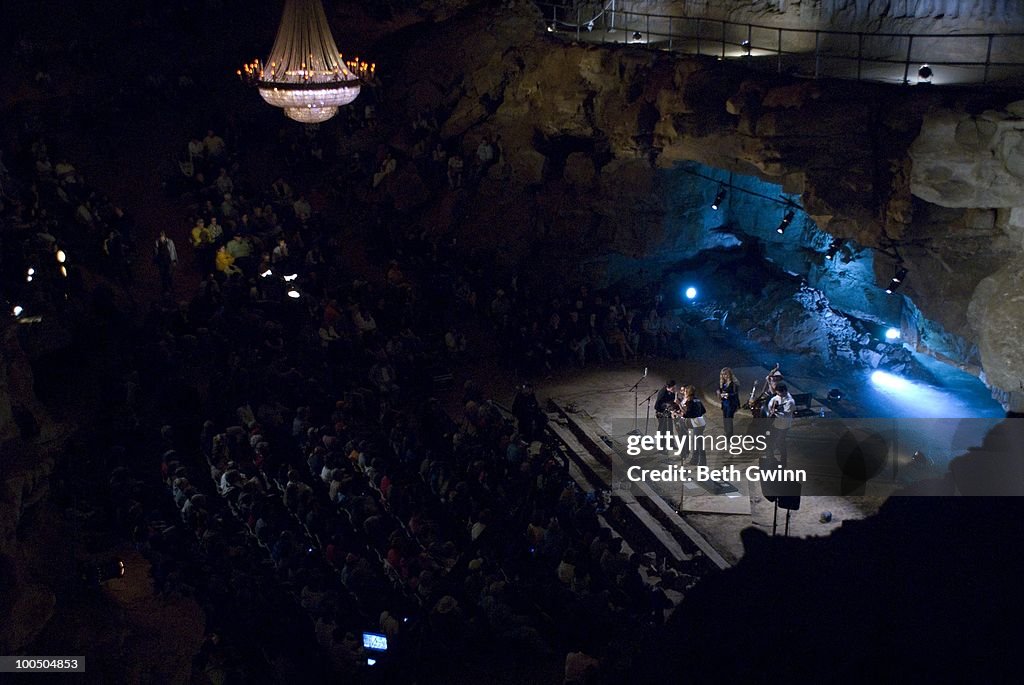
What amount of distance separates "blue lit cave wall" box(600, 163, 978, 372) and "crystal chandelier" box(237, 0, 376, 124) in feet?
26.4

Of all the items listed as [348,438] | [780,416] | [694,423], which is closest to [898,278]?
[780,416]

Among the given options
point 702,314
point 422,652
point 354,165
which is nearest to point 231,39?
point 354,165

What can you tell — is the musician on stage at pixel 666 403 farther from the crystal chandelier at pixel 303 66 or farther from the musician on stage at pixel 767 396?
the crystal chandelier at pixel 303 66

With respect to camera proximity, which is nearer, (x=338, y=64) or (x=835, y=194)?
(x=338, y=64)

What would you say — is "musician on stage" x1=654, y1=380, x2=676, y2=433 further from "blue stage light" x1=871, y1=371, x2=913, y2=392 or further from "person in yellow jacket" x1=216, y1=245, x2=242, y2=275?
"person in yellow jacket" x1=216, y1=245, x2=242, y2=275

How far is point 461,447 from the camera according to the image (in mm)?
12977

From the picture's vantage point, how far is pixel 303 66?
41.3ft

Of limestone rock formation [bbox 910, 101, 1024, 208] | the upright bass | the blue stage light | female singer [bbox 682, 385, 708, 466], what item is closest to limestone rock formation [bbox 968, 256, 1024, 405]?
limestone rock formation [bbox 910, 101, 1024, 208]

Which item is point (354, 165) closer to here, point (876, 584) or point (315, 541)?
point (315, 541)

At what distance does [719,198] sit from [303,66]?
341 inches

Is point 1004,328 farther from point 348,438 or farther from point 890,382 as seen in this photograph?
point 348,438

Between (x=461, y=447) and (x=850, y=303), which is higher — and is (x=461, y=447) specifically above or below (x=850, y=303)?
below

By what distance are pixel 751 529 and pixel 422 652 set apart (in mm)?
3964

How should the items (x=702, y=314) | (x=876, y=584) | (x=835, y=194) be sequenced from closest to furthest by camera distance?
(x=876, y=584) → (x=835, y=194) → (x=702, y=314)
